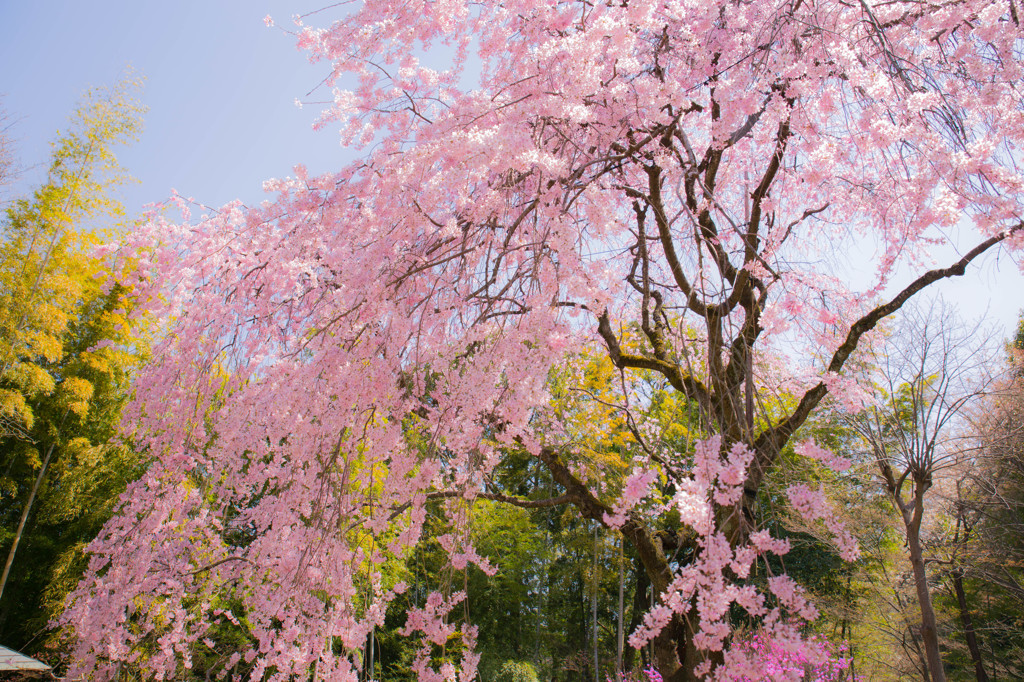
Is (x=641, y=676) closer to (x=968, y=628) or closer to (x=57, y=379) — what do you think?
(x=968, y=628)

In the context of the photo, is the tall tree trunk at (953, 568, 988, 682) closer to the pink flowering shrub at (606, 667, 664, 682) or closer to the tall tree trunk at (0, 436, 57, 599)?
the pink flowering shrub at (606, 667, 664, 682)

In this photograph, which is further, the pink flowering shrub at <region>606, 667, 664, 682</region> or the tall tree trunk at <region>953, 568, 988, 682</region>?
the tall tree trunk at <region>953, 568, 988, 682</region>

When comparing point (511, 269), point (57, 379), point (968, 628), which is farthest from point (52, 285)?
point (968, 628)

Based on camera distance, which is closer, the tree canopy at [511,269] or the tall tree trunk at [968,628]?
the tree canopy at [511,269]

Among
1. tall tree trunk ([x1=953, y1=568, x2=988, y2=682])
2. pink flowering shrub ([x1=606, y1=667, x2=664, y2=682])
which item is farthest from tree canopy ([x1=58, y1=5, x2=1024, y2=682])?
tall tree trunk ([x1=953, y1=568, x2=988, y2=682])

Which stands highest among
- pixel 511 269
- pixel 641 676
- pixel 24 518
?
pixel 511 269

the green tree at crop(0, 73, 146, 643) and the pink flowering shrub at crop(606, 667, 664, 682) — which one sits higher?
the green tree at crop(0, 73, 146, 643)

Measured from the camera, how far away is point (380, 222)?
2426 millimetres

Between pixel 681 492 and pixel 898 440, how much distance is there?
21.0 ft

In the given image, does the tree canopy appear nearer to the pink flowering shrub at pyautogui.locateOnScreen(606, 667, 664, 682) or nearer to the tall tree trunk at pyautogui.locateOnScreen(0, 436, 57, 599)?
the pink flowering shrub at pyautogui.locateOnScreen(606, 667, 664, 682)

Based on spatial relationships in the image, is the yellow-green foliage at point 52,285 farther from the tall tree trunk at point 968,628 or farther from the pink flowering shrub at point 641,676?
the tall tree trunk at point 968,628

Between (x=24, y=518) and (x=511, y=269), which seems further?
(x=24, y=518)

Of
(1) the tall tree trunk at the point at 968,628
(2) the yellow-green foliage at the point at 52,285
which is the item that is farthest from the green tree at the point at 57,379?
(1) the tall tree trunk at the point at 968,628

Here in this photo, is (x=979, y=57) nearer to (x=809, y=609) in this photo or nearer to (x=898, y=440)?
(x=809, y=609)
